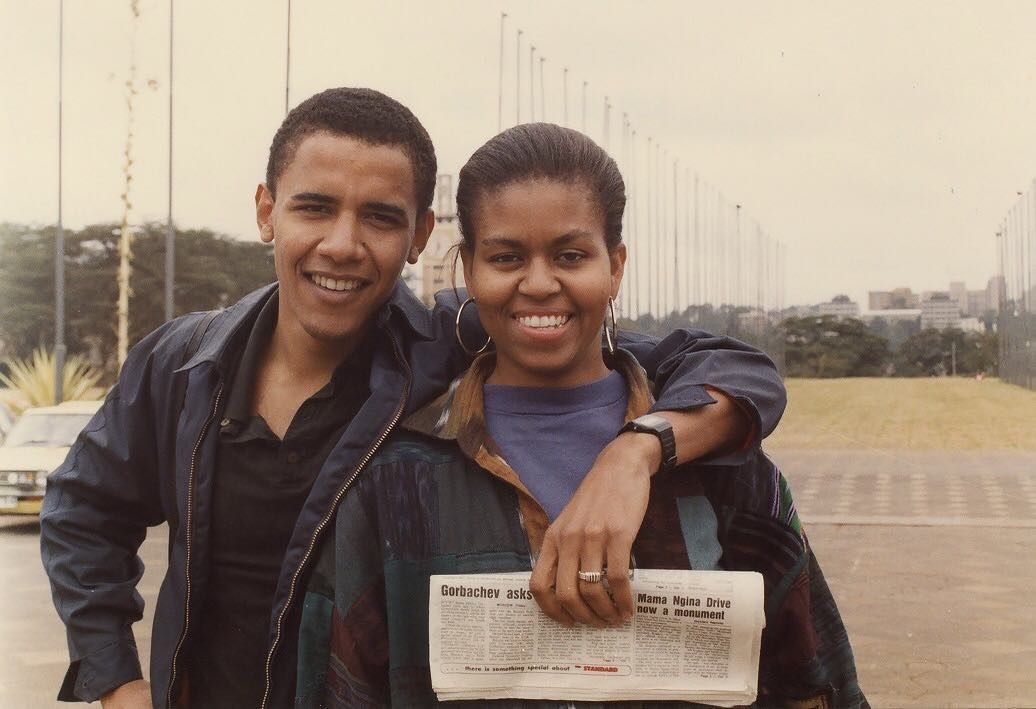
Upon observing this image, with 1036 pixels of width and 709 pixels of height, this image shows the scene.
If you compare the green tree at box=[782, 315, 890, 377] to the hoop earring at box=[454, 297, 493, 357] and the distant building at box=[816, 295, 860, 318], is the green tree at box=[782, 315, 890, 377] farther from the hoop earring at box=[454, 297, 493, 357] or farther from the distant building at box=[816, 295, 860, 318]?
the hoop earring at box=[454, 297, 493, 357]

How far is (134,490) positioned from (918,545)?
10.3m

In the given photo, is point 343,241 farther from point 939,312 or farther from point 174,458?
point 939,312

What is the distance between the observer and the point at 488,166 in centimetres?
193

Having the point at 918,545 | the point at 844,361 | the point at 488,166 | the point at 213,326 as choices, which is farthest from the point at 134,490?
the point at 844,361

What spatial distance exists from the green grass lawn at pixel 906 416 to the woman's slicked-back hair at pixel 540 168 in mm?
23011

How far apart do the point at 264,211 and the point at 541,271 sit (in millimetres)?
665

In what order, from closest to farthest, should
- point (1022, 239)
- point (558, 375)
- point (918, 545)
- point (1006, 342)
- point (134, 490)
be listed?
point (558, 375) → point (134, 490) → point (918, 545) → point (1022, 239) → point (1006, 342)

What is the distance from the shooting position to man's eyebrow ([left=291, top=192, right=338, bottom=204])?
2.12 meters

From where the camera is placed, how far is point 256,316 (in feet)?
7.49

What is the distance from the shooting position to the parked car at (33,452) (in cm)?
1112

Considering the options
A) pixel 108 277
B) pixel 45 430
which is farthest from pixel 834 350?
pixel 45 430

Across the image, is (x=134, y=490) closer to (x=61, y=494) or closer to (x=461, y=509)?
(x=61, y=494)

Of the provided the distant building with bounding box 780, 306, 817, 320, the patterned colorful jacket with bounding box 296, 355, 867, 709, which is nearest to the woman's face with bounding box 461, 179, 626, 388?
the patterned colorful jacket with bounding box 296, 355, 867, 709

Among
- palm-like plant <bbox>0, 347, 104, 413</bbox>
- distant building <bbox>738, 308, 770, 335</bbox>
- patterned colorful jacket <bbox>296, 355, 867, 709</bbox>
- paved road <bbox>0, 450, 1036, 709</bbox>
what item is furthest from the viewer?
distant building <bbox>738, 308, 770, 335</bbox>
